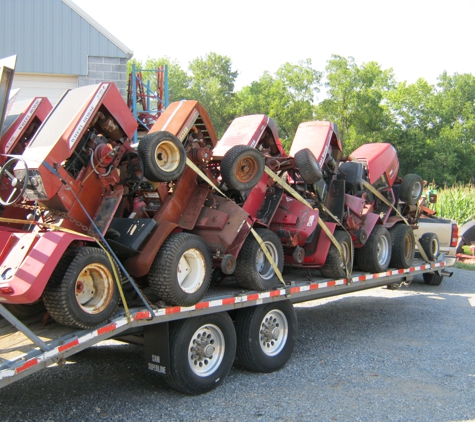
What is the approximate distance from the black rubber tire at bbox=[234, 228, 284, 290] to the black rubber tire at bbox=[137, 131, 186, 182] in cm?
121

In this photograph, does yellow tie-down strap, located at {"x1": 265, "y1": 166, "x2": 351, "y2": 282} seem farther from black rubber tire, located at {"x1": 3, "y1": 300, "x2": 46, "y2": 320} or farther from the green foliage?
the green foliage

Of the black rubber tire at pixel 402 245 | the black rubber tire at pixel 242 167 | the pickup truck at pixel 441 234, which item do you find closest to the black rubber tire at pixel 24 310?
the black rubber tire at pixel 242 167

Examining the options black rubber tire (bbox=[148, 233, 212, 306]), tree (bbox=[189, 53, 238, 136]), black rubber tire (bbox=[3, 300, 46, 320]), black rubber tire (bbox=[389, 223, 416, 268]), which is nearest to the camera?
black rubber tire (bbox=[3, 300, 46, 320])

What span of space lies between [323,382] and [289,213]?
212 cm

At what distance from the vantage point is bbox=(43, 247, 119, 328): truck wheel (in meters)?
4.53

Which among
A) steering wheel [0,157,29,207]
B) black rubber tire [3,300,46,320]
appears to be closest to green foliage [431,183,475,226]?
steering wheel [0,157,29,207]

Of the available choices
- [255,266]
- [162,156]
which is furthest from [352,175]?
[162,156]

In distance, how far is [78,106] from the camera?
17.1 feet

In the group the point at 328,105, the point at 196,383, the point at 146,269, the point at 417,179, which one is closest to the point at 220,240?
the point at 146,269

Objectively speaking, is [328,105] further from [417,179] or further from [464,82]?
[417,179]

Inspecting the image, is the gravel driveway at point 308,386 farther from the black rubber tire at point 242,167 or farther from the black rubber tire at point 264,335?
the black rubber tire at point 242,167

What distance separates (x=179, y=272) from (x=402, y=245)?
4.83 m

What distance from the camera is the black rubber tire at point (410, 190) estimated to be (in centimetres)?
982

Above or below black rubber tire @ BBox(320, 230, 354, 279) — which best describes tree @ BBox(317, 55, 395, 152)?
above
